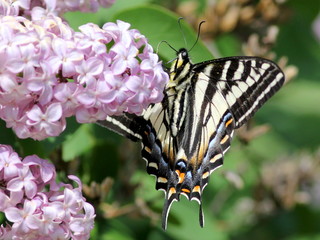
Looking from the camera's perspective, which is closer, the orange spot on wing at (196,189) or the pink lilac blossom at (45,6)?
the pink lilac blossom at (45,6)

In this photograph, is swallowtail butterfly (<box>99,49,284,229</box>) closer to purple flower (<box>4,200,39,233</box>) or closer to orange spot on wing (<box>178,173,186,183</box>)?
orange spot on wing (<box>178,173,186,183</box>)

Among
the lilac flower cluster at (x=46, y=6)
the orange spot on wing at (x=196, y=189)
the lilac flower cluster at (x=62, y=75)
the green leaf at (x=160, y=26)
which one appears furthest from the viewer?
the orange spot on wing at (x=196, y=189)

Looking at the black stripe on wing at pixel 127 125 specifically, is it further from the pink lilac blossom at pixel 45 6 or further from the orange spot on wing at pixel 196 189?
the pink lilac blossom at pixel 45 6

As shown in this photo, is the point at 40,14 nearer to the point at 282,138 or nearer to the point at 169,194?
the point at 169,194

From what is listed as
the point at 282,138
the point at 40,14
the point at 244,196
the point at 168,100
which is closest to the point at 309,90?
the point at 282,138

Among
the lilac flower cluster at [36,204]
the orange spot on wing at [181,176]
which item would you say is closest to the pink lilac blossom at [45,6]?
the lilac flower cluster at [36,204]

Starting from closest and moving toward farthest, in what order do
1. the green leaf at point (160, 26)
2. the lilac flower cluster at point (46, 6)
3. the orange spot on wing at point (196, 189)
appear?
1. the lilac flower cluster at point (46, 6)
2. the green leaf at point (160, 26)
3. the orange spot on wing at point (196, 189)
